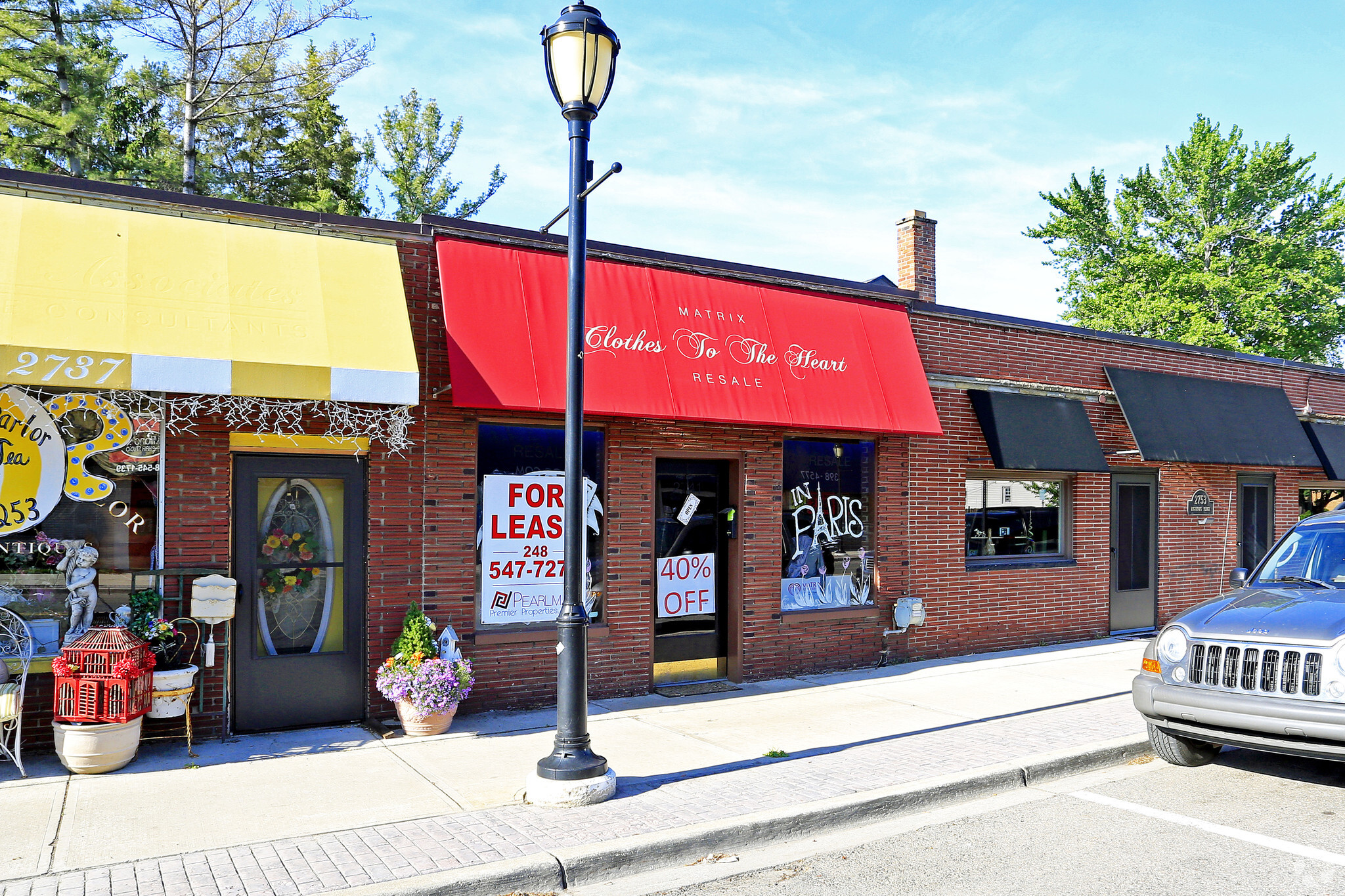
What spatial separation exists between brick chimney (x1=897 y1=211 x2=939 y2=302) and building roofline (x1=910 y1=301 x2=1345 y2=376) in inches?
48.6

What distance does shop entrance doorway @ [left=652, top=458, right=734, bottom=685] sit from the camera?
32.6 feet

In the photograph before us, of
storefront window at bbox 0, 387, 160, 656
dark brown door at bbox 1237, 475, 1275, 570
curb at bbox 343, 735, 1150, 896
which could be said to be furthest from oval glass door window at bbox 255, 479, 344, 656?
dark brown door at bbox 1237, 475, 1275, 570

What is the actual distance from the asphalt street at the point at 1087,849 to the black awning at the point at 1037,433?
578cm

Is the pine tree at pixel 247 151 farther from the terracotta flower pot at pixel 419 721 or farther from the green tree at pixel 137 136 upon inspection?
the terracotta flower pot at pixel 419 721

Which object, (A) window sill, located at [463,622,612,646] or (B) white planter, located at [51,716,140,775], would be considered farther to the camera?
(A) window sill, located at [463,622,612,646]

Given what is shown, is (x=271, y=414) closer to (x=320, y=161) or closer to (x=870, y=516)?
(x=870, y=516)

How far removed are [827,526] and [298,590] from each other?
5891mm

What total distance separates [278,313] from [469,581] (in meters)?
2.84

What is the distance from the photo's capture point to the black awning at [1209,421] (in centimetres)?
1369

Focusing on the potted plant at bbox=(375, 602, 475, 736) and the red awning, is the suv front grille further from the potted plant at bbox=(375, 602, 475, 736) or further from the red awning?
the potted plant at bbox=(375, 602, 475, 736)

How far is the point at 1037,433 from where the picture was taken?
41.4 feet

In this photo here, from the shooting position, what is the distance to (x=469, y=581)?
28.1 feet

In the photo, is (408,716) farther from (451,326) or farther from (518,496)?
(451,326)

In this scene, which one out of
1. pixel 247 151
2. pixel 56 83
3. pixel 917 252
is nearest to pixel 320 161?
pixel 247 151
